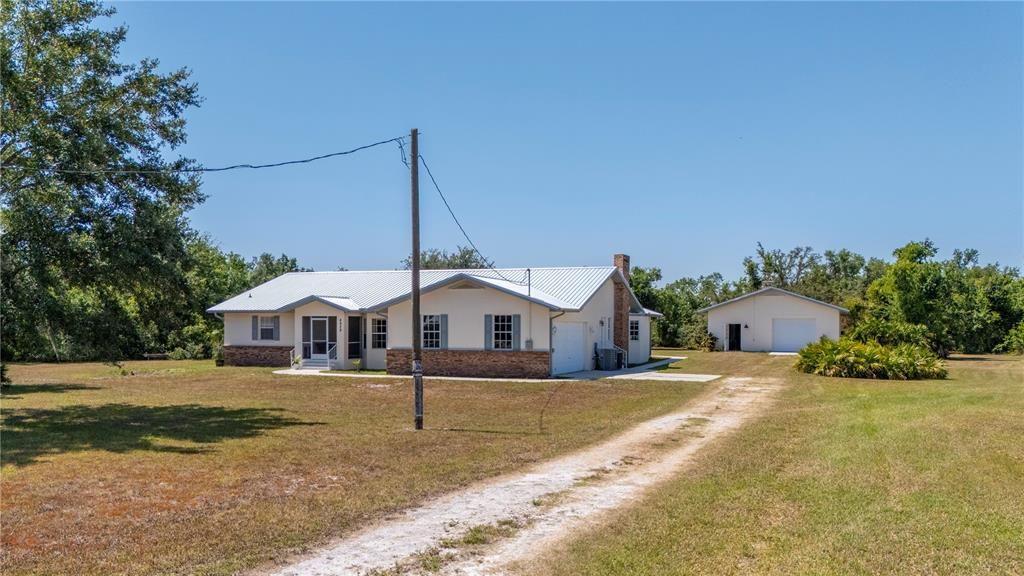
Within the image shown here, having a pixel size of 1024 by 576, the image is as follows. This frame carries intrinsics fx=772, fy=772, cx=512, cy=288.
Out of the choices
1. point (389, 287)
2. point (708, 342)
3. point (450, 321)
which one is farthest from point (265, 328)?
point (708, 342)

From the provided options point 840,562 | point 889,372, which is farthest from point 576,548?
point 889,372

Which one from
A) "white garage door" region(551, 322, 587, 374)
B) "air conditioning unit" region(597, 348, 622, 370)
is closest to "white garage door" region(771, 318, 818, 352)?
"air conditioning unit" region(597, 348, 622, 370)

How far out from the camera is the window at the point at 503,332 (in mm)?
26016

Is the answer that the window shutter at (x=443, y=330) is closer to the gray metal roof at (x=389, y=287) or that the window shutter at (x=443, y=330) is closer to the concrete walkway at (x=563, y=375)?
the gray metal roof at (x=389, y=287)

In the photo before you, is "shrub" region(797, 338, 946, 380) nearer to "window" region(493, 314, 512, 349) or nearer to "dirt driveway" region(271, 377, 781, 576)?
"window" region(493, 314, 512, 349)

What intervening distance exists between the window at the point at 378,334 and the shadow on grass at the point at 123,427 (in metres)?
12.5

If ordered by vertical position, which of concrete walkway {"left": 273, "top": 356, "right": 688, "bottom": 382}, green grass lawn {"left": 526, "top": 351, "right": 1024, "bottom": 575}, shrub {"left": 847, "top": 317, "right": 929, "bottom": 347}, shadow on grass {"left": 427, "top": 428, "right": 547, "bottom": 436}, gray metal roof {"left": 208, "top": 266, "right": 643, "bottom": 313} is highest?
gray metal roof {"left": 208, "top": 266, "right": 643, "bottom": 313}

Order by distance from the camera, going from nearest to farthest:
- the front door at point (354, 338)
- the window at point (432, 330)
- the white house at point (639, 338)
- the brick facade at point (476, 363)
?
Answer: 1. the brick facade at point (476, 363)
2. the window at point (432, 330)
3. the front door at point (354, 338)
4. the white house at point (639, 338)

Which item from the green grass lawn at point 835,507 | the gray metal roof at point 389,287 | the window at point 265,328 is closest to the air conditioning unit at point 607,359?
the gray metal roof at point 389,287

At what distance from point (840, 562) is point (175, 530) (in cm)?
562

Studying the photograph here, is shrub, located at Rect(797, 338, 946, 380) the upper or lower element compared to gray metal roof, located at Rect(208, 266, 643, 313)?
lower

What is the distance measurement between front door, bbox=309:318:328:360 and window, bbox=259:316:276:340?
9.07ft

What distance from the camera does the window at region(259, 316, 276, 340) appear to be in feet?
106

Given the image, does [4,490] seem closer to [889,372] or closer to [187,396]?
[187,396]
